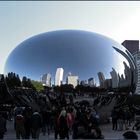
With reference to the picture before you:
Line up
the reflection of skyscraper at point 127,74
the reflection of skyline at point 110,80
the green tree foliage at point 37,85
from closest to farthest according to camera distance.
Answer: the reflection of skyline at point 110,80
the green tree foliage at point 37,85
the reflection of skyscraper at point 127,74

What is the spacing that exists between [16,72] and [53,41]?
2.24 metres

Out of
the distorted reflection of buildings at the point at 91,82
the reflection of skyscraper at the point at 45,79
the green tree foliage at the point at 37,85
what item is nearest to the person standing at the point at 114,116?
the distorted reflection of buildings at the point at 91,82

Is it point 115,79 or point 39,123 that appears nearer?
point 39,123

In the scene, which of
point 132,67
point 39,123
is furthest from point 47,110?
point 132,67

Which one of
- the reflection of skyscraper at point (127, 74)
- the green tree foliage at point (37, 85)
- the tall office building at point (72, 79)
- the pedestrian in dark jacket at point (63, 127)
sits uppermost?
the reflection of skyscraper at point (127, 74)

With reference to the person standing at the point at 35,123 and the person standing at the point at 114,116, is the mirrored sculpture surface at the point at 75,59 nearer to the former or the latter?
the person standing at the point at 114,116

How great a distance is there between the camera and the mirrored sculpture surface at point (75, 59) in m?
19.7

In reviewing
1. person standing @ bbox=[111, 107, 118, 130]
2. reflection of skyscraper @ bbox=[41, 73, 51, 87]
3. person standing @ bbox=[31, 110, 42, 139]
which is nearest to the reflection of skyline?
reflection of skyscraper @ bbox=[41, 73, 51, 87]

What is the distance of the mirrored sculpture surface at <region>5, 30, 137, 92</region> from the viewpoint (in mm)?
19719

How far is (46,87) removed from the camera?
19.7m

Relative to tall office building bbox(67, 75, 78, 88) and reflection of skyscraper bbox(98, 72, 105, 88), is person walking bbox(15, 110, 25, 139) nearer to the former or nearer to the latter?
tall office building bbox(67, 75, 78, 88)

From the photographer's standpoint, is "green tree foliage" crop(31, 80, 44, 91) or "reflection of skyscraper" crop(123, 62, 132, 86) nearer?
"green tree foliage" crop(31, 80, 44, 91)

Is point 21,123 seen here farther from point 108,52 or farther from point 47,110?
point 108,52

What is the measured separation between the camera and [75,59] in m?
19.9
